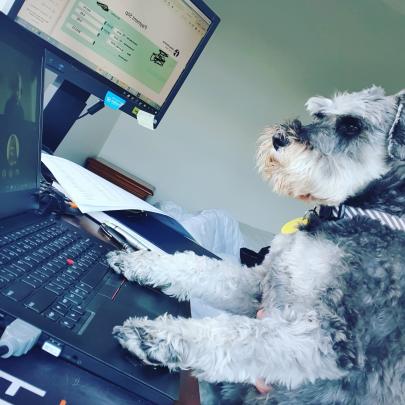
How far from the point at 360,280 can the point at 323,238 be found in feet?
0.50

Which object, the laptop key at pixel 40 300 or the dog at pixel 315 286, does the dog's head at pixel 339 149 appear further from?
the laptop key at pixel 40 300

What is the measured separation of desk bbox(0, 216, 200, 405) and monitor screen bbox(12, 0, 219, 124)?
2.71 feet

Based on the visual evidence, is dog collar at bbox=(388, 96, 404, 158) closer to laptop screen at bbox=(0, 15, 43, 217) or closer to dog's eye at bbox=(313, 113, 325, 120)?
dog's eye at bbox=(313, 113, 325, 120)

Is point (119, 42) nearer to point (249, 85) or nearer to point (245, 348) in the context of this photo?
point (245, 348)

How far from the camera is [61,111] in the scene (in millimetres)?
1310

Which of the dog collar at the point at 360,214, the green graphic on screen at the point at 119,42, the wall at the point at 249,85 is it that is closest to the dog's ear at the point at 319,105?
the dog collar at the point at 360,214

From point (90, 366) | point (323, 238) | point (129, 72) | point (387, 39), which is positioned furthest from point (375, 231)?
point (387, 39)

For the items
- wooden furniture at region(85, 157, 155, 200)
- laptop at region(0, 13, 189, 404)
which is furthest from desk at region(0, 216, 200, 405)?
wooden furniture at region(85, 157, 155, 200)

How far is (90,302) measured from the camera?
64cm

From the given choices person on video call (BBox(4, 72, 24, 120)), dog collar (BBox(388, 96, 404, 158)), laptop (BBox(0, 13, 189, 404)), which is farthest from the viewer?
dog collar (BBox(388, 96, 404, 158))

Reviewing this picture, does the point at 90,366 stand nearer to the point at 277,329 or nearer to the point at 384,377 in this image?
the point at 277,329

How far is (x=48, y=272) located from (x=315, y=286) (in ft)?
1.73

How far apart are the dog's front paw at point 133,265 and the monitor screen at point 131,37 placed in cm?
54

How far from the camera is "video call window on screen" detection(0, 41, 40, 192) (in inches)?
28.0
